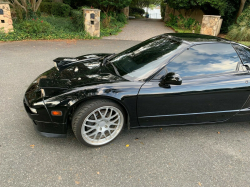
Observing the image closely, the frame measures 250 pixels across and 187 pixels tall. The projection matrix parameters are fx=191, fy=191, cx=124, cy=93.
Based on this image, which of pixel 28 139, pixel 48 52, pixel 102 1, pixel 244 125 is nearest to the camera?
pixel 28 139

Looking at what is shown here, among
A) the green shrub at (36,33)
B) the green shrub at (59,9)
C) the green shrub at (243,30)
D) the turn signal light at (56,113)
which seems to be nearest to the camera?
the turn signal light at (56,113)

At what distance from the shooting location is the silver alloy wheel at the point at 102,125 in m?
2.41

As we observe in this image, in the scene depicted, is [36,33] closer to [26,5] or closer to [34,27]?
[34,27]

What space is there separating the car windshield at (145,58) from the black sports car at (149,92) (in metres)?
0.01

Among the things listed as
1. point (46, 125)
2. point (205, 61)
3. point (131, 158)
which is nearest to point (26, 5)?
point (46, 125)

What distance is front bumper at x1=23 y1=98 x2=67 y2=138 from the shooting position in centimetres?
231

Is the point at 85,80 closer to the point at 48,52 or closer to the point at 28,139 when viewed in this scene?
the point at 28,139

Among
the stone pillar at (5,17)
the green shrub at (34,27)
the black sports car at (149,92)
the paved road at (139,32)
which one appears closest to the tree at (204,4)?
the paved road at (139,32)

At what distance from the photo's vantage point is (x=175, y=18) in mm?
15516

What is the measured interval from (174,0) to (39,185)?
48.8 ft

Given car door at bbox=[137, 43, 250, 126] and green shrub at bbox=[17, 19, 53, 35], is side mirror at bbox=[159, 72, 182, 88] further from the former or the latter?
green shrub at bbox=[17, 19, 53, 35]

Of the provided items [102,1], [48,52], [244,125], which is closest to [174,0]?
[102,1]

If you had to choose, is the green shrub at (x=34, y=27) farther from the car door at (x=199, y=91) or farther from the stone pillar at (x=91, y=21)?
the car door at (x=199, y=91)

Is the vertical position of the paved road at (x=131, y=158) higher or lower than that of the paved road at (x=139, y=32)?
lower
